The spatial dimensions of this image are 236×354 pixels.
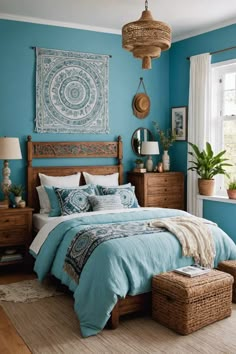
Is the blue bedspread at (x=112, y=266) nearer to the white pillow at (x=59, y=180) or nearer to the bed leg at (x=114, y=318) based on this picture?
the bed leg at (x=114, y=318)

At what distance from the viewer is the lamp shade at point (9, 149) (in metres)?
4.75

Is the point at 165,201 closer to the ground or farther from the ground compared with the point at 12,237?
farther from the ground

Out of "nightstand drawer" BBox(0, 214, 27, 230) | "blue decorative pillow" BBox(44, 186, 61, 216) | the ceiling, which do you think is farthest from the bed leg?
the ceiling

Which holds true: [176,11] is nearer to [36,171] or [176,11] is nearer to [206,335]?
[36,171]

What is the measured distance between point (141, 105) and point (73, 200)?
1.97m

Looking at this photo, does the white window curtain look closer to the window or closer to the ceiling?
the window

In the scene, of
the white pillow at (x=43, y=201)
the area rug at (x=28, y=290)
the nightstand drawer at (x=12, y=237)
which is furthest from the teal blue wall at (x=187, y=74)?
the nightstand drawer at (x=12, y=237)

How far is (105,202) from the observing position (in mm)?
4918

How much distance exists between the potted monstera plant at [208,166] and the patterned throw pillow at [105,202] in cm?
128

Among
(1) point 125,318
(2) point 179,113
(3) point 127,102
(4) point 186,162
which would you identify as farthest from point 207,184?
(1) point 125,318

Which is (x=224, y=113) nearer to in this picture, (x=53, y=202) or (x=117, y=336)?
(x=53, y=202)

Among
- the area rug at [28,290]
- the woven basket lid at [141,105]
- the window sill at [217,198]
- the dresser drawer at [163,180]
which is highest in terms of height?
the woven basket lid at [141,105]

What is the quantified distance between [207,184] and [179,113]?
3.99 ft

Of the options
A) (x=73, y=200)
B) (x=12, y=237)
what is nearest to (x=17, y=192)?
(x=12, y=237)
